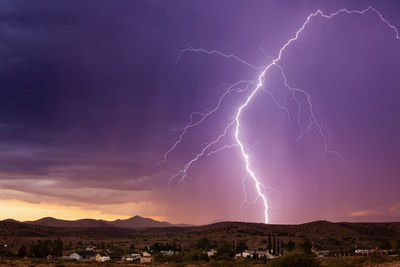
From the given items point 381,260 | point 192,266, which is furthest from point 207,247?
point 381,260

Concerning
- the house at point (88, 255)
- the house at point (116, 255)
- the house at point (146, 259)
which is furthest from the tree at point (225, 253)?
the house at point (88, 255)

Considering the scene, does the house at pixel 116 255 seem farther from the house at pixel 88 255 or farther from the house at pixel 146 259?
the house at pixel 146 259

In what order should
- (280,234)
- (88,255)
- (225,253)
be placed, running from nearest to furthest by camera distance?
(225,253) < (88,255) < (280,234)

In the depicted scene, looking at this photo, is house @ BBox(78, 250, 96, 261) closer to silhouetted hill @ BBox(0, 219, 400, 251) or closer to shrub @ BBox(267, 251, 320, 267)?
silhouetted hill @ BBox(0, 219, 400, 251)

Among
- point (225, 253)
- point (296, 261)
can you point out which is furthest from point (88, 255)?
point (296, 261)

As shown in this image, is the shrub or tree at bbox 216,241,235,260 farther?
tree at bbox 216,241,235,260

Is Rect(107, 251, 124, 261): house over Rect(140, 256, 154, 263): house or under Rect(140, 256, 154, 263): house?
over

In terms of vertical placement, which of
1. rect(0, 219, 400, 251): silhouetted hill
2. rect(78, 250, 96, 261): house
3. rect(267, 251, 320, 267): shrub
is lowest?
rect(267, 251, 320, 267): shrub

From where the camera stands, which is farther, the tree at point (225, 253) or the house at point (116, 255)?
the house at point (116, 255)

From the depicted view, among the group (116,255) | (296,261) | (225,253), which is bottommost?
(296,261)

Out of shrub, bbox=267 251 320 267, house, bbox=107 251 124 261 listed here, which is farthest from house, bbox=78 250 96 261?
shrub, bbox=267 251 320 267

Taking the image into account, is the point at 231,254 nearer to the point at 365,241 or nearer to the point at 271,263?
the point at 271,263

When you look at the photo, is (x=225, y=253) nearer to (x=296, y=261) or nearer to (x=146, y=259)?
(x=146, y=259)
